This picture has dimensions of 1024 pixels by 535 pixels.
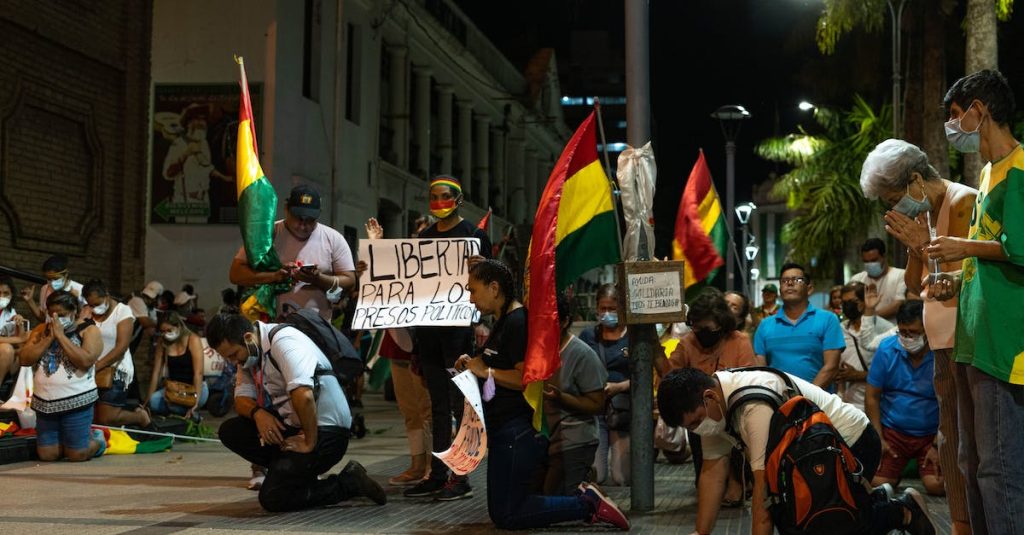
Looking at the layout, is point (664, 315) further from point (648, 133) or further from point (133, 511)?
point (133, 511)

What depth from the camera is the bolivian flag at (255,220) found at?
8.48m

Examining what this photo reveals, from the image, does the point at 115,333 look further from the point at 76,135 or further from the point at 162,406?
the point at 76,135

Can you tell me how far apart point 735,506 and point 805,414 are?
9.60ft

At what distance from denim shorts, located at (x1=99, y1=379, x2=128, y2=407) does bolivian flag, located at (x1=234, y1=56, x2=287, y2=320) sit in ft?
13.9

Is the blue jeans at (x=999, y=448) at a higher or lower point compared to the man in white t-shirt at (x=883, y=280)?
lower

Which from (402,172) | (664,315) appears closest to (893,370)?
(664,315)

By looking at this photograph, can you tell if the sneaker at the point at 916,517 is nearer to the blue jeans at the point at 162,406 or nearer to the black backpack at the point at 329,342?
the black backpack at the point at 329,342

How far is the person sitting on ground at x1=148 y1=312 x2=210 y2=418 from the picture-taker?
45.1 ft

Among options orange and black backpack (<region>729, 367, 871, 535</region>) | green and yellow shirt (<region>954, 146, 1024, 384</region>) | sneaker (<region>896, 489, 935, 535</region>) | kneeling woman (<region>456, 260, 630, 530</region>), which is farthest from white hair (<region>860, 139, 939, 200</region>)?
kneeling woman (<region>456, 260, 630, 530</region>)

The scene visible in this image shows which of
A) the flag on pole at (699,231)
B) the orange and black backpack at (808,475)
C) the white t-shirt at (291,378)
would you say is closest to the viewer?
the orange and black backpack at (808,475)

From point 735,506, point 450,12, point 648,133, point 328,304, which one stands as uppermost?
point 450,12

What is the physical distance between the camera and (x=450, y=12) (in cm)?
3625

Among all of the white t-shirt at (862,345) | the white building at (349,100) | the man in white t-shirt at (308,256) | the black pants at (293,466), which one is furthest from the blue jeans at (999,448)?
the white building at (349,100)

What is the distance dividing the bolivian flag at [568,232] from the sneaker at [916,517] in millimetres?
2177
